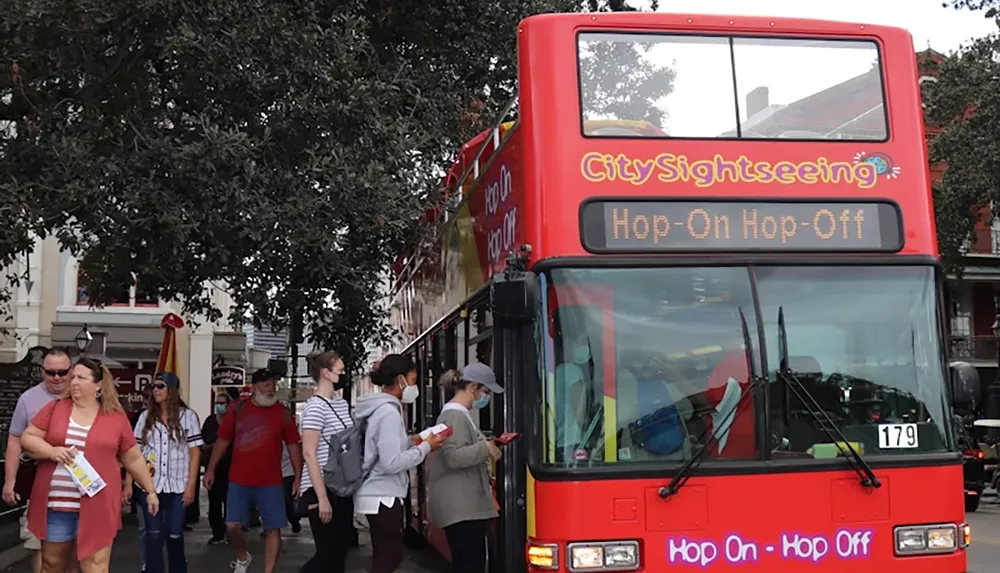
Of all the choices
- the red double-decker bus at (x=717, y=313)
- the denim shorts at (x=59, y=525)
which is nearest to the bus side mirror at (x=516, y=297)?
the red double-decker bus at (x=717, y=313)

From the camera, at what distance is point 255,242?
33.7 ft

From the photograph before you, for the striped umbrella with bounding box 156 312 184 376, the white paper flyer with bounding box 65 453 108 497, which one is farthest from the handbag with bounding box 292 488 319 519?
the striped umbrella with bounding box 156 312 184 376

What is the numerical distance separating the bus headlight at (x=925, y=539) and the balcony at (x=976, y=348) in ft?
115

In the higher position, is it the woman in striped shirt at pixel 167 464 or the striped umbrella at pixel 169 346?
the striped umbrella at pixel 169 346

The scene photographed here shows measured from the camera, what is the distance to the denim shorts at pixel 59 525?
6672mm

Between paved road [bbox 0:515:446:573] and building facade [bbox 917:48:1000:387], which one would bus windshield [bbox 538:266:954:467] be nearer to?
paved road [bbox 0:515:446:573]

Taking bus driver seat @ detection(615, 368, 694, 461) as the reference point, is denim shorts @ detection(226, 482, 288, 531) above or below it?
below

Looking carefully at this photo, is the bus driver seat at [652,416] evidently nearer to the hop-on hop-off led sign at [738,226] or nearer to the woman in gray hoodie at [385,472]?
the hop-on hop-off led sign at [738,226]

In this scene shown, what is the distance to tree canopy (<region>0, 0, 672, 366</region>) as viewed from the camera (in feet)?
32.2

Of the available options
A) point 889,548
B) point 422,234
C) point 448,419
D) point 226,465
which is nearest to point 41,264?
point 226,465

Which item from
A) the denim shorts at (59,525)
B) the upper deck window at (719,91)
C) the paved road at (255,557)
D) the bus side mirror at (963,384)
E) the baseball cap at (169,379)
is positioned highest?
the upper deck window at (719,91)

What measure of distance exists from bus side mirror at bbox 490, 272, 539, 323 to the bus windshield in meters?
0.13

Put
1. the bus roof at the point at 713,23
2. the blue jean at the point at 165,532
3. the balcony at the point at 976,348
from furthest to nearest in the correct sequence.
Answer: the balcony at the point at 976,348
the blue jean at the point at 165,532
the bus roof at the point at 713,23

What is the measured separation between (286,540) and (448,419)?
7769 millimetres
